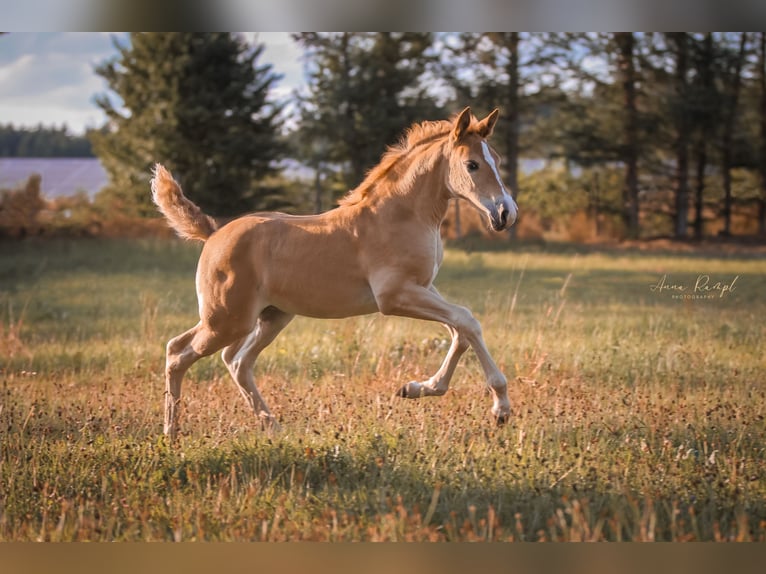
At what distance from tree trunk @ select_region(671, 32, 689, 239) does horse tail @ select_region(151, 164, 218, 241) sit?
8.80 m

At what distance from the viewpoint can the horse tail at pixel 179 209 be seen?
509 centimetres

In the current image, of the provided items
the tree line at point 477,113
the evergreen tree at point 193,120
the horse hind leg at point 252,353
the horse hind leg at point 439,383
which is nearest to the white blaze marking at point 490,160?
the horse hind leg at point 439,383

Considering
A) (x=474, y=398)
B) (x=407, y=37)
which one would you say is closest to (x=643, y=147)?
(x=407, y=37)

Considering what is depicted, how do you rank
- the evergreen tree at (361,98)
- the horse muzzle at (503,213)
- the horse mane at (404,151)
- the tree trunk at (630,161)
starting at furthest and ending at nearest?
the tree trunk at (630,161) < the evergreen tree at (361,98) < the horse mane at (404,151) < the horse muzzle at (503,213)

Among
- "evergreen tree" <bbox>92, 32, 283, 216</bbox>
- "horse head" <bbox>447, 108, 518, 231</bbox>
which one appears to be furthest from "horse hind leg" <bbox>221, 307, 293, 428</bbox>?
"evergreen tree" <bbox>92, 32, 283, 216</bbox>

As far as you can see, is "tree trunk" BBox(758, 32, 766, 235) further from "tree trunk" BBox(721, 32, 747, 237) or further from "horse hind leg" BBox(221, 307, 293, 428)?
"horse hind leg" BBox(221, 307, 293, 428)

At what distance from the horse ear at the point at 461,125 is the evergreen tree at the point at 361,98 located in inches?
297

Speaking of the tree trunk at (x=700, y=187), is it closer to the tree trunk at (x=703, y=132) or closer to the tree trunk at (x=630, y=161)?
the tree trunk at (x=703, y=132)

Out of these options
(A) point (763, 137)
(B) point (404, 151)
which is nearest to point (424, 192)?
(B) point (404, 151)

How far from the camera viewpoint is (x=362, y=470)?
14.0ft

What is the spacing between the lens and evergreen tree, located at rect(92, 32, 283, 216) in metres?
12.6

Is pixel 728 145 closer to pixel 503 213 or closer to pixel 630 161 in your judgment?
pixel 630 161

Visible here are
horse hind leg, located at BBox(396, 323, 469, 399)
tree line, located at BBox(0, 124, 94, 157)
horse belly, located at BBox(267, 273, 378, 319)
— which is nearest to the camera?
horse hind leg, located at BBox(396, 323, 469, 399)

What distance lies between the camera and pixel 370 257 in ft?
15.2
